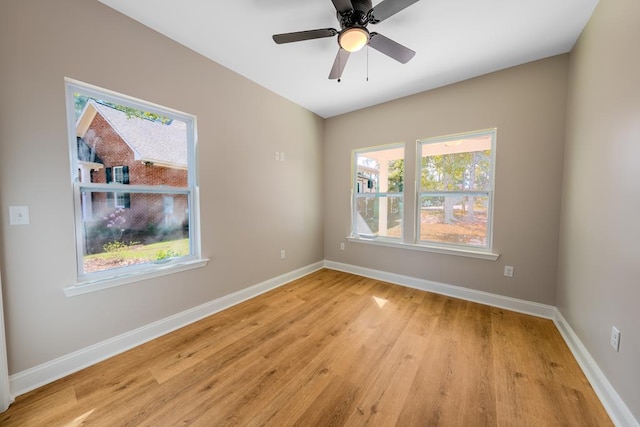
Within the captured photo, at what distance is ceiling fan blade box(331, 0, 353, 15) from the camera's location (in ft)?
4.83

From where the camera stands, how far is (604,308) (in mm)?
1515

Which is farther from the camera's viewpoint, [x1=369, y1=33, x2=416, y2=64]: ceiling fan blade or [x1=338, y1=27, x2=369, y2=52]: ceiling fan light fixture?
[x1=369, y1=33, x2=416, y2=64]: ceiling fan blade

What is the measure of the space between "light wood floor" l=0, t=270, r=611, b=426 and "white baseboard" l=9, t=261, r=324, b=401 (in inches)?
2.5

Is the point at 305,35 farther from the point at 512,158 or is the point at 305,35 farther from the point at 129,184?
the point at 512,158

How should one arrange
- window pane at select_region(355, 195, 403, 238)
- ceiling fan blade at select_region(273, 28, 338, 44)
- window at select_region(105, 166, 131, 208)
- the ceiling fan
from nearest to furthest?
1. the ceiling fan
2. ceiling fan blade at select_region(273, 28, 338, 44)
3. window at select_region(105, 166, 131, 208)
4. window pane at select_region(355, 195, 403, 238)

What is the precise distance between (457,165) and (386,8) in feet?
6.86

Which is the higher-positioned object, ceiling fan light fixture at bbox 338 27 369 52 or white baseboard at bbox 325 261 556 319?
ceiling fan light fixture at bbox 338 27 369 52

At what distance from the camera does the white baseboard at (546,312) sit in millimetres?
1304

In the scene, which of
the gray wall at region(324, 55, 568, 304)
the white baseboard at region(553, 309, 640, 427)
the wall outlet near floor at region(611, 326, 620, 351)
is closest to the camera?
the white baseboard at region(553, 309, 640, 427)

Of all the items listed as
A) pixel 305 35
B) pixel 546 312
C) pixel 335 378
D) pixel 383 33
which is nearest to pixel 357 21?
pixel 305 35

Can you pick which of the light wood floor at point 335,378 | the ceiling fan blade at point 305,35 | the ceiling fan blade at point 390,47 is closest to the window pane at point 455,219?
the light wood floor at point 335,378

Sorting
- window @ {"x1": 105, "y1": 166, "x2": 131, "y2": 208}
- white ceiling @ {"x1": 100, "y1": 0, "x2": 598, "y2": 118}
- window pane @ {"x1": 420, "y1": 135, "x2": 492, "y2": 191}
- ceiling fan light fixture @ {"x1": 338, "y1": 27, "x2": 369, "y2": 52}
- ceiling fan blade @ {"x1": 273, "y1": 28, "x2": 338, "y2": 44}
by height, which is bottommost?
window @ {"x1": 105, "y1": 166, "x2": 131, "y2": 208}

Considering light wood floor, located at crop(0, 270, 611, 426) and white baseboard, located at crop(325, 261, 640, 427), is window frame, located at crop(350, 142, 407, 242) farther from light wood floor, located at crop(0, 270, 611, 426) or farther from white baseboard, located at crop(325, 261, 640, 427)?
light wood floor, located at crop(0, 270, 611, 426)

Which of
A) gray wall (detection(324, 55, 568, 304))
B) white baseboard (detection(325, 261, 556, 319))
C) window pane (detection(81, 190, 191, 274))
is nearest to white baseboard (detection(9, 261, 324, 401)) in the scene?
window pane (detection(81, 190, 191, 274))
